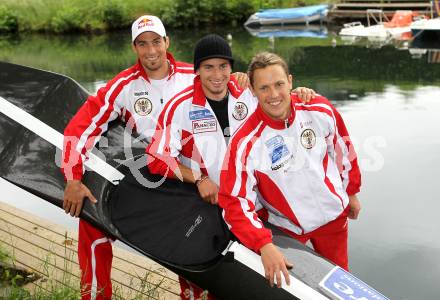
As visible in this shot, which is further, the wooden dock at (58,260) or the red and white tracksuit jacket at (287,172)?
the wooden dock at (58,260)

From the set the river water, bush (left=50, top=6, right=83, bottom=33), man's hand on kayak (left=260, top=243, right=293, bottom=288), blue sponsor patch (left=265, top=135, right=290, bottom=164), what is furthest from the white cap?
bush (left=50, top=6, right=83, bottom=33)

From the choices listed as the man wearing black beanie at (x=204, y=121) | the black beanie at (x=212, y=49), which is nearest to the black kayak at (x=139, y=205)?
the man wearing black beanie at (x=204, y=121)

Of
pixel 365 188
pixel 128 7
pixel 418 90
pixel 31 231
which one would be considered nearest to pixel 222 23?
pixel 128 7

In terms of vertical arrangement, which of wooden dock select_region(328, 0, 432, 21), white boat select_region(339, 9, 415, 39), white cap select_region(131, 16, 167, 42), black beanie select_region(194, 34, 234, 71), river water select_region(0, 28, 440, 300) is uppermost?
wooden dock select_region(328, 0, 432, 21)

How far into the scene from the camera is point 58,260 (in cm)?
432

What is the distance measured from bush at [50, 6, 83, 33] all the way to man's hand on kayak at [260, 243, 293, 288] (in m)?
31.3

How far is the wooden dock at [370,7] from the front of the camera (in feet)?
84.2

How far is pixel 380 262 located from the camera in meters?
5.74

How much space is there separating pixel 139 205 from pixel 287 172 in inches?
35.7

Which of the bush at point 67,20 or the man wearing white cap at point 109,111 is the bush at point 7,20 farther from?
the man wearing white cap at point 109,111

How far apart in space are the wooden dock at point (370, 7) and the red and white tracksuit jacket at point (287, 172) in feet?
79.6

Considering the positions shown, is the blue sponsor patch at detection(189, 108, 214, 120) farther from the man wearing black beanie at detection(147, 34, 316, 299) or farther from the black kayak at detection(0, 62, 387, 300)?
the black kayak at detection(0, 62, 387, 300)

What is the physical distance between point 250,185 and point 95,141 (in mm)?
1188

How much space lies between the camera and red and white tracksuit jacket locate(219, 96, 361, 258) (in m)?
2.63
